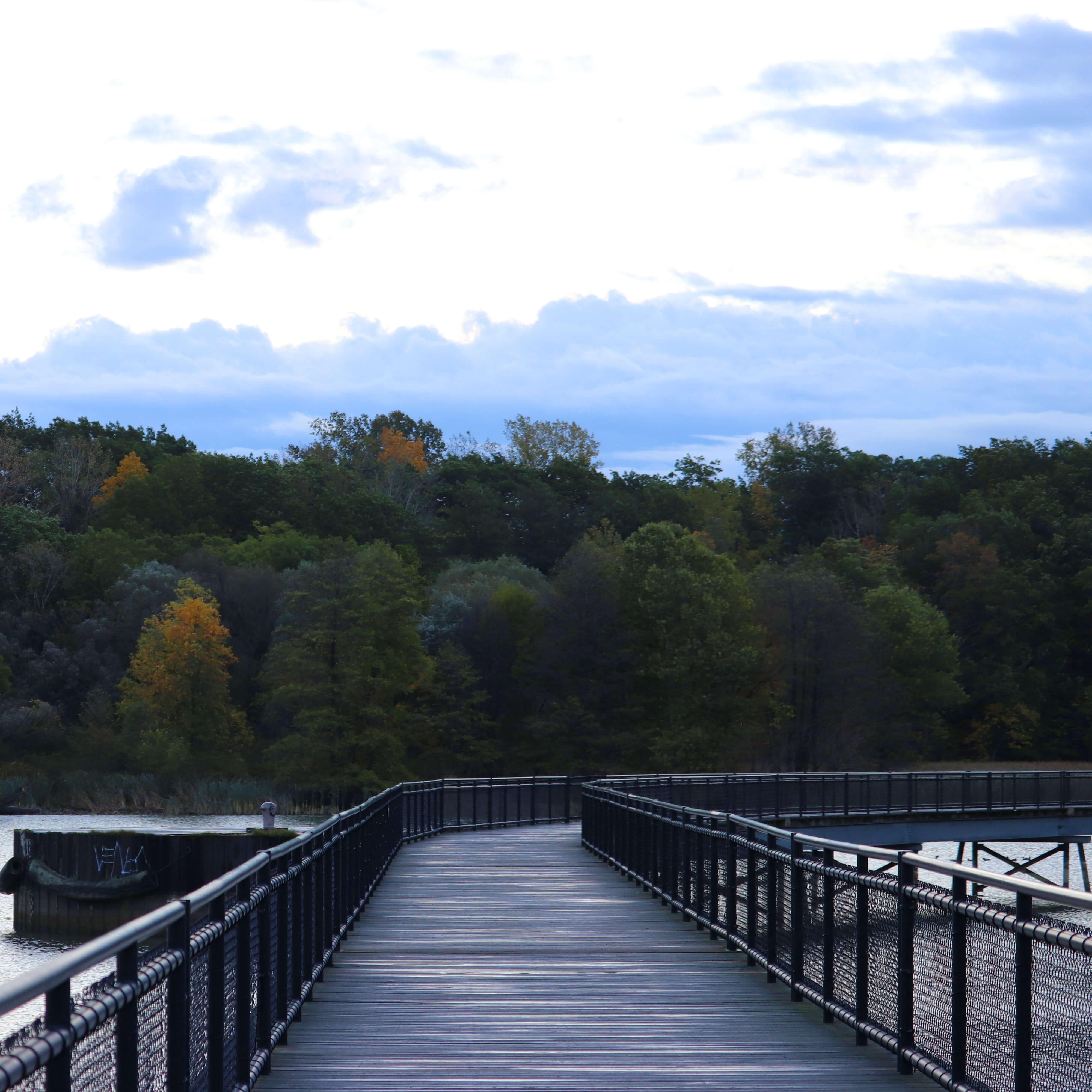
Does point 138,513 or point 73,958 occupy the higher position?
point 138,513

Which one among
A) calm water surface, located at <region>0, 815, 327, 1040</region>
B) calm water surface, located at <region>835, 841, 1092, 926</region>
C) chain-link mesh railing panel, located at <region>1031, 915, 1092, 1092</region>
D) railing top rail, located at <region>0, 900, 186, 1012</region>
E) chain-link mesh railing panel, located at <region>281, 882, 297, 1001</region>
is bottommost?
calm water surface, located at <region>835, 841, 1092, 926</region>

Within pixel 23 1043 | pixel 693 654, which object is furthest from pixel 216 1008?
pixel 693 654

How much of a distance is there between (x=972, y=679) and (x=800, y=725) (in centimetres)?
1271

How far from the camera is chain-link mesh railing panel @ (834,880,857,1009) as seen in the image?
820 centimetres

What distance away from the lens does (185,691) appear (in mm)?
82375

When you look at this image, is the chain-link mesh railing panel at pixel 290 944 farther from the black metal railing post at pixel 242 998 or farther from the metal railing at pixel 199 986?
the black metal railing post at pixel 242 998

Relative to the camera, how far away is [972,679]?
88500mm

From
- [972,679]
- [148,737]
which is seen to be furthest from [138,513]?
[972,679]

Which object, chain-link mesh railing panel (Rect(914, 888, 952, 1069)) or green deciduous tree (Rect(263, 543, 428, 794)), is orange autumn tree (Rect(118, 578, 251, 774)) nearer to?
green deciduous tree (Rect(263, 543, 428, 794))

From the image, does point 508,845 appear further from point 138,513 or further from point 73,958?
point 138,513

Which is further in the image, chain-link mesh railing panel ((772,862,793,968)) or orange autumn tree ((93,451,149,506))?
orange autumn tree ((93,451,149,506))

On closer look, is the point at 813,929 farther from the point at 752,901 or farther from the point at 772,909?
the point at 752,901

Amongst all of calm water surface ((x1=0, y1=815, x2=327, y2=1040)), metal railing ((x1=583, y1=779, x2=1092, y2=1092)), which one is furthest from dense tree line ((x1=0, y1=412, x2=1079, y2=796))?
metal railing ((x1=583, y1=779, x2=1092, y2=1092))

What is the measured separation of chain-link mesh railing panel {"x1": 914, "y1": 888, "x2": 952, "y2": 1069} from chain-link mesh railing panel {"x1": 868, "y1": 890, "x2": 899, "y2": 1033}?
231mm
